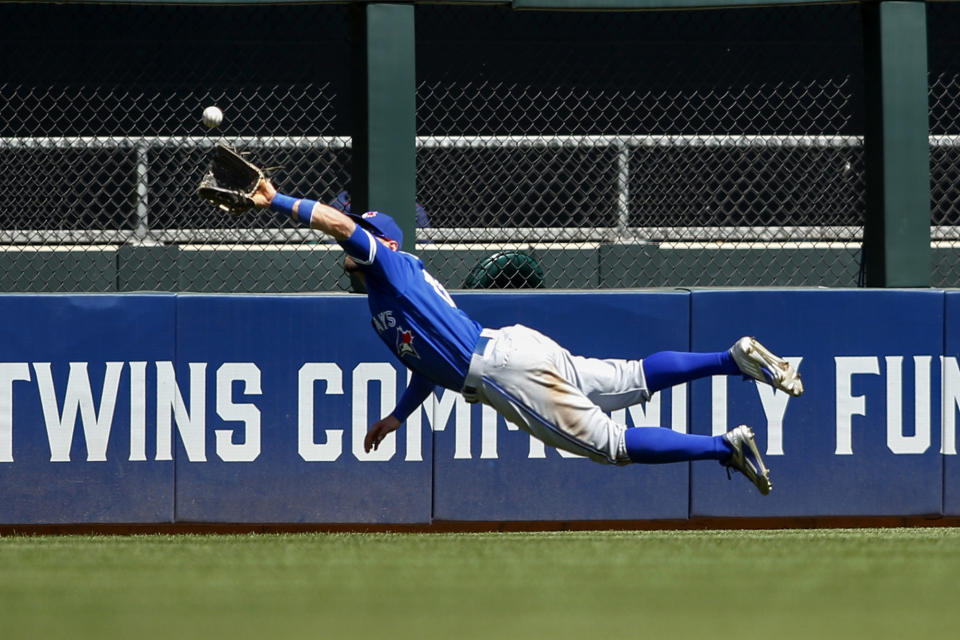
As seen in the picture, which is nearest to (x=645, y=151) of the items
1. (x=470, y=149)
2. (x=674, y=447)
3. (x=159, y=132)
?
(x=470, y=149)

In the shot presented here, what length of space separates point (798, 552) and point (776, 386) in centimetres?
98

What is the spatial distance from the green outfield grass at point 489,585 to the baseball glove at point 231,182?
4.84 feet

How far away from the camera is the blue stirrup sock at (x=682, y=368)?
5738 millimetres

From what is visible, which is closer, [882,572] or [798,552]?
[882,572]

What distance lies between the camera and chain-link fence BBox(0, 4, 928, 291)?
8.18 m

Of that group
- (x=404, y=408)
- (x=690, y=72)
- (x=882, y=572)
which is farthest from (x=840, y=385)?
(x=690, y=72)

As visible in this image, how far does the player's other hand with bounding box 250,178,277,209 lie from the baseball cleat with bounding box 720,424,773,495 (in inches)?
81.7

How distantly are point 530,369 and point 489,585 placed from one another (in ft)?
3.06

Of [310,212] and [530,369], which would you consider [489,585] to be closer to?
[530,369]

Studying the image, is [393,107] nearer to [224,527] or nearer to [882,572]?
[224,527]

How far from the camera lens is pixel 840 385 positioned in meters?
7.04

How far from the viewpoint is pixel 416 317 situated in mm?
5641

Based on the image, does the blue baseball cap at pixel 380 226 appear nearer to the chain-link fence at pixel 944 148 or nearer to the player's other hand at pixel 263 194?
the player's other hand at pixel 263 194

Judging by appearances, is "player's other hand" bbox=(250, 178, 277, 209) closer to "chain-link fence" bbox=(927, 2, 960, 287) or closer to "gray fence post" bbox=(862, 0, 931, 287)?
"gray fence post" bbox=(862, 0, 931, 287)
